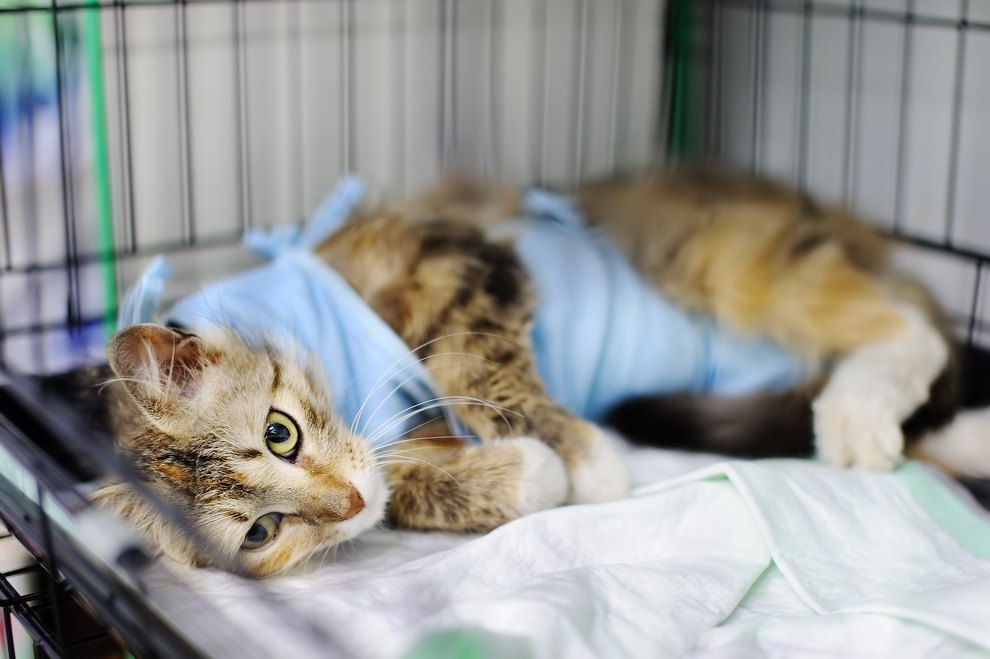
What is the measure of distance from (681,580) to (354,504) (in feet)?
1.31

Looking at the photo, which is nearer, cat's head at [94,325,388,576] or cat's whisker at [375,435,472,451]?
cat's head at [94,325,388,576]

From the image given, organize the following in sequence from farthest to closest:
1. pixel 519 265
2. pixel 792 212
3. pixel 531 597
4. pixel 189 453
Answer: pixel 792 212 < pixel 519 265 < pixel 189 453 < pixel 531 597

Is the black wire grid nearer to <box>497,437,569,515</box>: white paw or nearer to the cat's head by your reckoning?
the cat's head

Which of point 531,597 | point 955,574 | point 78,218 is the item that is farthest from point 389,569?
point 78,218

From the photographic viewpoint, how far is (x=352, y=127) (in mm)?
2271

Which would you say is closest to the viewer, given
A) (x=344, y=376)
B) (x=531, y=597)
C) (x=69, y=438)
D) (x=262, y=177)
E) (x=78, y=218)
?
(x=69, y=438)

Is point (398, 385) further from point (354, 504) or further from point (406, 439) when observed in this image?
point (354, 504)

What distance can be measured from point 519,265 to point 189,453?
659 mm

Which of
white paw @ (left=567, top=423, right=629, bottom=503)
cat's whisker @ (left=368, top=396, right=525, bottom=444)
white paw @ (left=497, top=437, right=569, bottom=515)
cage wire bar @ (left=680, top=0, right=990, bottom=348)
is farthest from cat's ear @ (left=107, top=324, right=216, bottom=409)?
cage wire bar @ (left=680, top=0, right=990, bottom=348)

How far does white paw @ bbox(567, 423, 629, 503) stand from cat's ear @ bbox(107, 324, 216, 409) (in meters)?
0.55

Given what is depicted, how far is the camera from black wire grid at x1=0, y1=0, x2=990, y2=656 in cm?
183

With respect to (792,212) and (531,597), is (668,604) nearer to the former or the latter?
(531,597)

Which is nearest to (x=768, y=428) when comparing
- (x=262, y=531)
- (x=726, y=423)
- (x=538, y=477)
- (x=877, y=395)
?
(x=726, y=423)

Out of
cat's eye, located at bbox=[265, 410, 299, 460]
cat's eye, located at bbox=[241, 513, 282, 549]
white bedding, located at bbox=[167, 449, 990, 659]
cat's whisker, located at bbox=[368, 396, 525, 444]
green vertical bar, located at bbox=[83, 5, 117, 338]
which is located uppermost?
green vertical bar, located at bbox=[83, 5, 117, 338]
